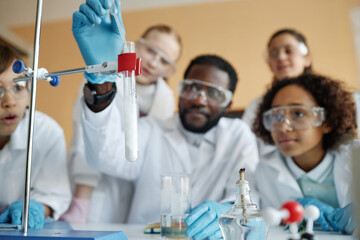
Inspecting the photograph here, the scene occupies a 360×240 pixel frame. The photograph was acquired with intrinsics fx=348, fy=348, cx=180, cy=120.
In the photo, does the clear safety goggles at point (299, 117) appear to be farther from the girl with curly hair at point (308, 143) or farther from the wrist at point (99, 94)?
the wrist at point (99, 94)

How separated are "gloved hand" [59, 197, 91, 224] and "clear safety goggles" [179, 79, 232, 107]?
29.0 inches

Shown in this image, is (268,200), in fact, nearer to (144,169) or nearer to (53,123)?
(144,169)

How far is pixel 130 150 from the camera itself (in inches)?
28.0

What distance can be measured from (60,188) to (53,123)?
31cm

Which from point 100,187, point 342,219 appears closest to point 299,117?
point 342,219

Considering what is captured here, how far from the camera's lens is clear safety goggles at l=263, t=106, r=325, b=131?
1.51m

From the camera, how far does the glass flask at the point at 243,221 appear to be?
733 millimetres

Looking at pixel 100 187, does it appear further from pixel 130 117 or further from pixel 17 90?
pixel 130 117

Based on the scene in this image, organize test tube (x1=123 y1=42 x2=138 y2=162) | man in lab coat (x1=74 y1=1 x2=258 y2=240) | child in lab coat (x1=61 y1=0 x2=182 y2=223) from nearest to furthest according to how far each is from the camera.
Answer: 1. test tube (x1=123 y1=42 x2=138 y2=162)
2. man in lab coat (x1=74 y1=1 x2=258 y2=240)
3. child in lab coat (x1=61 y1=0 x2=182 y2=223)

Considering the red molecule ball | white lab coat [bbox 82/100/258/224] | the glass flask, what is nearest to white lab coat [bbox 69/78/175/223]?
white lab coat [bbox 82/100/258/224]

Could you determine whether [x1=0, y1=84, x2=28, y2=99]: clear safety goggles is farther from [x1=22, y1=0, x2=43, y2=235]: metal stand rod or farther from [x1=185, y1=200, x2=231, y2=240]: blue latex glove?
[x1=185, y1=200, x2=231, y2=240]: blue latex glove

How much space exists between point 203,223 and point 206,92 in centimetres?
92

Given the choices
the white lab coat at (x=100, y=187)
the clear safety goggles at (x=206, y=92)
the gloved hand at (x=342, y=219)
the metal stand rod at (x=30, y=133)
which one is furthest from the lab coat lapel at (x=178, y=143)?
the metal stand rod at (x=30, y=133)

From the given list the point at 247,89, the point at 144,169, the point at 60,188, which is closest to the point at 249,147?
the point at 144,169
